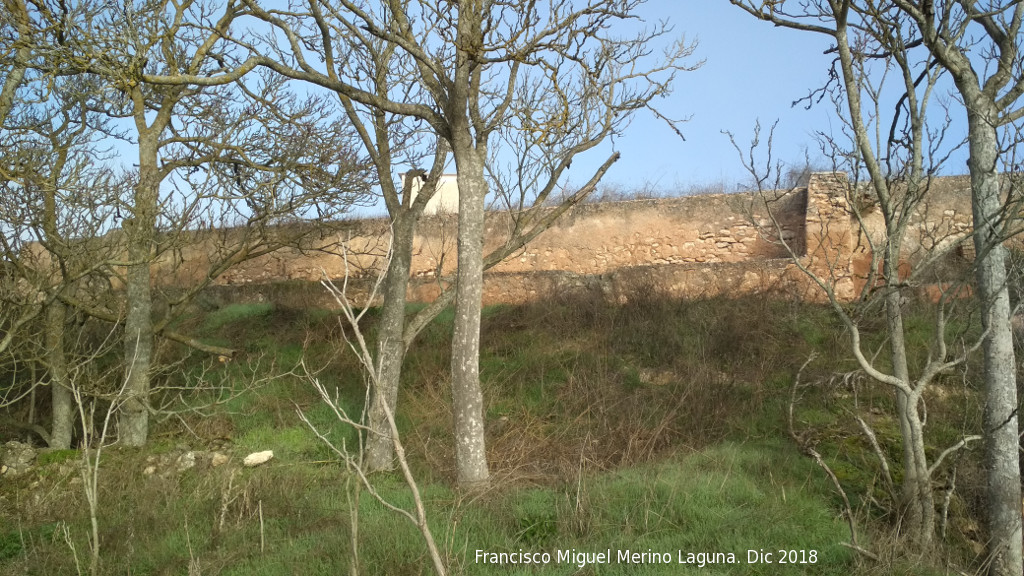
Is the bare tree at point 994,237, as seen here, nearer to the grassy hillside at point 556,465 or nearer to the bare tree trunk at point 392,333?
the grassy hillside at point 556,465

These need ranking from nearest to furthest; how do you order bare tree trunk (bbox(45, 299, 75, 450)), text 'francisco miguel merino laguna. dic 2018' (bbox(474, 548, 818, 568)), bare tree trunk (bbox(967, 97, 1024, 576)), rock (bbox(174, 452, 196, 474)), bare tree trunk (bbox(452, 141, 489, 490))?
1. text 'francisco miguel merino laguna. dic 2018' (bbox(474, 548, 818, 568))
2. bare tree trunk (bbox(967, 97, 1024, 576))
3. bare tree trunk (bbox(452, 141, 489, 490))
4. rock (bbox(174, 452, 196, 474))
5. bare tree trunk (bbox(45, 299, 75, 450))

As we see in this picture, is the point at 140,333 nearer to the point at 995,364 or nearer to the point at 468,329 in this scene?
the point at 468,329

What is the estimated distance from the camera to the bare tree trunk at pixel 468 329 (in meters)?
7.25

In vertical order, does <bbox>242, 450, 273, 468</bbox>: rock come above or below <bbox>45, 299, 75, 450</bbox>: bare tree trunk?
below

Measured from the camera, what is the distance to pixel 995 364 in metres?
5.99

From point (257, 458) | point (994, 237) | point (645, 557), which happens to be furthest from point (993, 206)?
point (257, 458)

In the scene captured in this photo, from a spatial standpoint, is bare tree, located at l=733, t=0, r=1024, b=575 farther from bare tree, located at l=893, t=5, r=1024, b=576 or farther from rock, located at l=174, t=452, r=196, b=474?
rock, located at l=174, t=452, r=196, b=474

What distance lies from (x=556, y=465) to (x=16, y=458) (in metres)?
6.72

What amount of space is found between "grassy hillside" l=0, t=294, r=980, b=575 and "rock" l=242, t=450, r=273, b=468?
153 mm

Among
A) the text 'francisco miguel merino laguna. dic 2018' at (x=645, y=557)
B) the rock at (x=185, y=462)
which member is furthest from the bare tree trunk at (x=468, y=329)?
the rock at (x=185, y=462)

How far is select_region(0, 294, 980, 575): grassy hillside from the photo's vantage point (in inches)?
231

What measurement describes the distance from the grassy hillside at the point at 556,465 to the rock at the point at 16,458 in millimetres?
183

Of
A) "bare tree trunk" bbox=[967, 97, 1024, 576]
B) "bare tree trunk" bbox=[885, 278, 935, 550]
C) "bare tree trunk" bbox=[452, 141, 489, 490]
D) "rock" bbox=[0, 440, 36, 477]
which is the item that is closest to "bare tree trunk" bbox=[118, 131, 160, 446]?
"rock" bbox=[0, 440, 36, 477]

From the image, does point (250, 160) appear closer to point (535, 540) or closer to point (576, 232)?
point (535, 540)
